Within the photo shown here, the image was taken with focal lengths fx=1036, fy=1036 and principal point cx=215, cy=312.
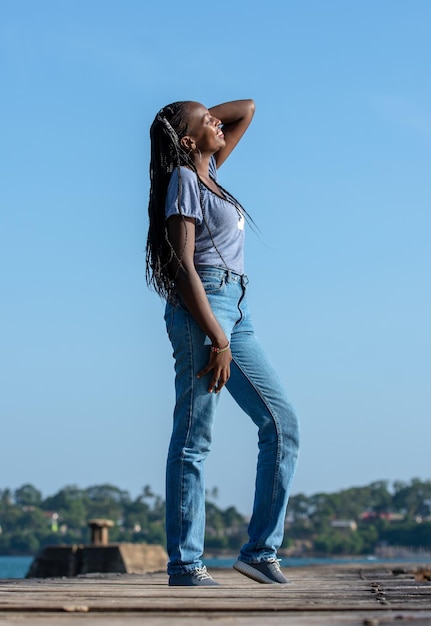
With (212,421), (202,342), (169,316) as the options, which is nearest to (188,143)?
(169,316)

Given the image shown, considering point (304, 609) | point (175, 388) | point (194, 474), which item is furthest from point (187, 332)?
point (304, 609)

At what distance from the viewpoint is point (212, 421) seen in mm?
4340

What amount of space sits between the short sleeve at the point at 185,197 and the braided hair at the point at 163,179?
4 cm

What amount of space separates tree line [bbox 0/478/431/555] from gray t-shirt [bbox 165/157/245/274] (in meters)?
150

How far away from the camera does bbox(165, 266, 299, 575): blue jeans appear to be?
14.0 feet

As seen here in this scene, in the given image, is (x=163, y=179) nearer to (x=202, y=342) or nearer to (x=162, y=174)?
(x=162, y=174)

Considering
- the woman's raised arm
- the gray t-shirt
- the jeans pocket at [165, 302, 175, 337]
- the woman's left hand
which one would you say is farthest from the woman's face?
the woman's left hand

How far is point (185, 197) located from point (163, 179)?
0.26m

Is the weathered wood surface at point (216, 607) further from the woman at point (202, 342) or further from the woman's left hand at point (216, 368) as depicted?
the woman's left hand at point (216, 368)

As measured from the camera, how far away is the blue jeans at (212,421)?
4.27m

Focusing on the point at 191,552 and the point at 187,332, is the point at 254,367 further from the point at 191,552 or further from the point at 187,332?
the point at 191,552

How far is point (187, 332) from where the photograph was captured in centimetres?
438

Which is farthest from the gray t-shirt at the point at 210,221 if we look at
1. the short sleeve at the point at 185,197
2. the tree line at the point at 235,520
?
the tree line at the point at 235,520

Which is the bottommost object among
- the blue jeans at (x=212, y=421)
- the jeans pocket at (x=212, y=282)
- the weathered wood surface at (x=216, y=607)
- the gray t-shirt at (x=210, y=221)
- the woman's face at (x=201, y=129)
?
the weathered wood surface at (x=216, y=607)
